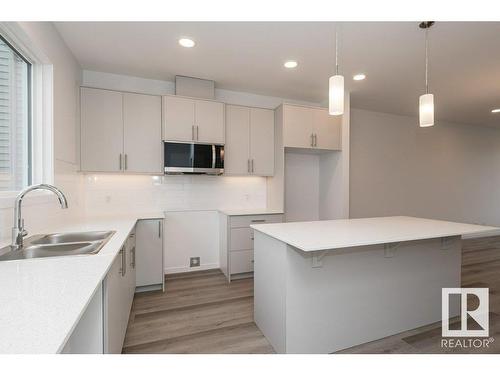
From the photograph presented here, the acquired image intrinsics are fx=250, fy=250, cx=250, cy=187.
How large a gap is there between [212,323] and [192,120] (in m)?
2.33

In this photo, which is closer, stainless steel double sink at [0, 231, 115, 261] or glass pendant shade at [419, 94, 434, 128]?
stainless steel double sink at [0, 231, 115, 261]

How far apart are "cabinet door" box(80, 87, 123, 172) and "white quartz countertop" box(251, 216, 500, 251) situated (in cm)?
203

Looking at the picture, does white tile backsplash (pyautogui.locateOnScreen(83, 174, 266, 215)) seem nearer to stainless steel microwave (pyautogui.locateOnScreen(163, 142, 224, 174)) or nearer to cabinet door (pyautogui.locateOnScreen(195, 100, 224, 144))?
stainless steel microwave (pyautogui.locateOnScreen(163, 142, 224, 174))

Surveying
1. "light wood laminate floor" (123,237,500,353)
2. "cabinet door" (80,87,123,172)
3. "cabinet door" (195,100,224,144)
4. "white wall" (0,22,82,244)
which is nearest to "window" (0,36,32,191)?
"white wall" (0,22,82,244)

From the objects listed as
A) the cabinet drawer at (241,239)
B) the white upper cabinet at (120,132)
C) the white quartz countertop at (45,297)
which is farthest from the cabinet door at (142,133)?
the white quartz countertop at (45,297)

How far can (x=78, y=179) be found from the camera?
292 centimetres

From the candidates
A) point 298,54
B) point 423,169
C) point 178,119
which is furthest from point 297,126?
point 423,169

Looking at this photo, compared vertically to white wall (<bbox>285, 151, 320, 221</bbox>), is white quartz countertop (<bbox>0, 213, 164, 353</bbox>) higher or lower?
lower

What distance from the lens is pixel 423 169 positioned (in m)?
5.26

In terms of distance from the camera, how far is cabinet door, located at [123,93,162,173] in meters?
3.01

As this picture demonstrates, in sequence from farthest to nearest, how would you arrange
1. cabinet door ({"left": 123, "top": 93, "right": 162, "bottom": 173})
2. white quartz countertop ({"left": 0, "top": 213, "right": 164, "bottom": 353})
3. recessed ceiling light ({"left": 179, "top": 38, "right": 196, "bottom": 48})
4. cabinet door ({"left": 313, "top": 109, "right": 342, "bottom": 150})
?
cabinet door ({"left": 313, "top": 109, "right": 342, "bottom": 150}), cabinet door ({"left": 123, "top": 93, "right": 162, "bottom": 173}), recessed ceiling light ({"left": 179, "top": 38, "right": 196, "bottom": 48}), white quartz countertop ({"left": 0, "top": 213, "right": 164, "bottom": 353})

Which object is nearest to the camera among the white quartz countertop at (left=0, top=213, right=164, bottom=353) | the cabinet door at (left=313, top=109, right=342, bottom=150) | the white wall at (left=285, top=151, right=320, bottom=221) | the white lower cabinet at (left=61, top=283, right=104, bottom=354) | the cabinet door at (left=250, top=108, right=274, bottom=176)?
the white quartz countertop at (left=0, top=213, right=164, bottom=353)
